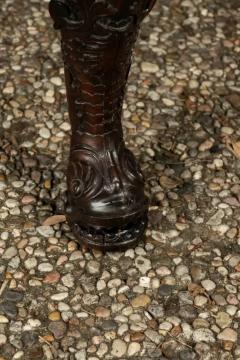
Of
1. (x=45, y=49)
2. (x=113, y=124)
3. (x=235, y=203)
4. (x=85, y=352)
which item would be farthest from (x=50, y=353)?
(x=45, y=49)

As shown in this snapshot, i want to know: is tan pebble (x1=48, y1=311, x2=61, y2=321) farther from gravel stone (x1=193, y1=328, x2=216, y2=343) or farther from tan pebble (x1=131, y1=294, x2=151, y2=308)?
gravel stone (x1=193, y1=328, x2=216, y2=343)

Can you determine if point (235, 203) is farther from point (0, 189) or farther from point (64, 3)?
point (64, 3)

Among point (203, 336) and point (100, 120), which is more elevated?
point (100, 120)

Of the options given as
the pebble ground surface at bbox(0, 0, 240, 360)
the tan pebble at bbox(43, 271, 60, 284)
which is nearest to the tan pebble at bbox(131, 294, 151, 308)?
the pebble ground surface at bbox(0, 0, 240, 360)

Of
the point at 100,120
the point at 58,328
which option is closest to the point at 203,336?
the point at 58,328

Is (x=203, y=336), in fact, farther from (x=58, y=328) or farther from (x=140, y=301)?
(x=58, y=328)

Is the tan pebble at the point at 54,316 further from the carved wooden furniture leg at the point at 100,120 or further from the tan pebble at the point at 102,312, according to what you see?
the carved wooden furniture leg at the point at 100,120

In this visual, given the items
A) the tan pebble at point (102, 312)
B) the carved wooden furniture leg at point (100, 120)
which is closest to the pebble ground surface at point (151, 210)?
the tan pebble at point (102, 312)
